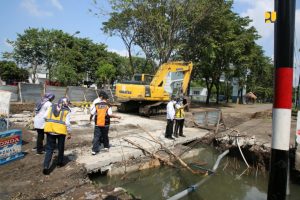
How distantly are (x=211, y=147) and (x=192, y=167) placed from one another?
10.4ft

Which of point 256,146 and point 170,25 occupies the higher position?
point 170,25

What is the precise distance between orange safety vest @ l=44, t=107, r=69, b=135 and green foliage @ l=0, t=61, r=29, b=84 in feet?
169

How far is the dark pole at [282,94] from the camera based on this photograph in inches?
106

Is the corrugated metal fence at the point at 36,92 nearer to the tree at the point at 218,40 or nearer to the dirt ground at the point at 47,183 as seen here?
the tree at the point at 218,40

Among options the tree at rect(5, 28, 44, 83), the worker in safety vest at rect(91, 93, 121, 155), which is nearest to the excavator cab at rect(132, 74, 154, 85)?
the worker in safety vest at rect(91, 93, 121, 155)

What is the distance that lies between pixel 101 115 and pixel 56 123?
1744 millimetres

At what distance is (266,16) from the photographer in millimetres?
2803

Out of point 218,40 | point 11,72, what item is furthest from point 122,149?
point 11,72

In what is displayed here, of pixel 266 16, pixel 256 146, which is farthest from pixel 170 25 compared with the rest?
pixel 266 16

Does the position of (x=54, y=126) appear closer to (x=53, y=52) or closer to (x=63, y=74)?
(x=63, y=74)

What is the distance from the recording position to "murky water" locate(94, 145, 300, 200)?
7418 millimetres

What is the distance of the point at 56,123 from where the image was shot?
6418mm

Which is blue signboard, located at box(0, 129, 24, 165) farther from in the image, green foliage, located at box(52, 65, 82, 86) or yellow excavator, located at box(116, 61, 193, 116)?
green foliage, located at box(52, 65, 82, 86)

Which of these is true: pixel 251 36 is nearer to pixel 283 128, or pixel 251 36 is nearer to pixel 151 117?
pixel 151 117
